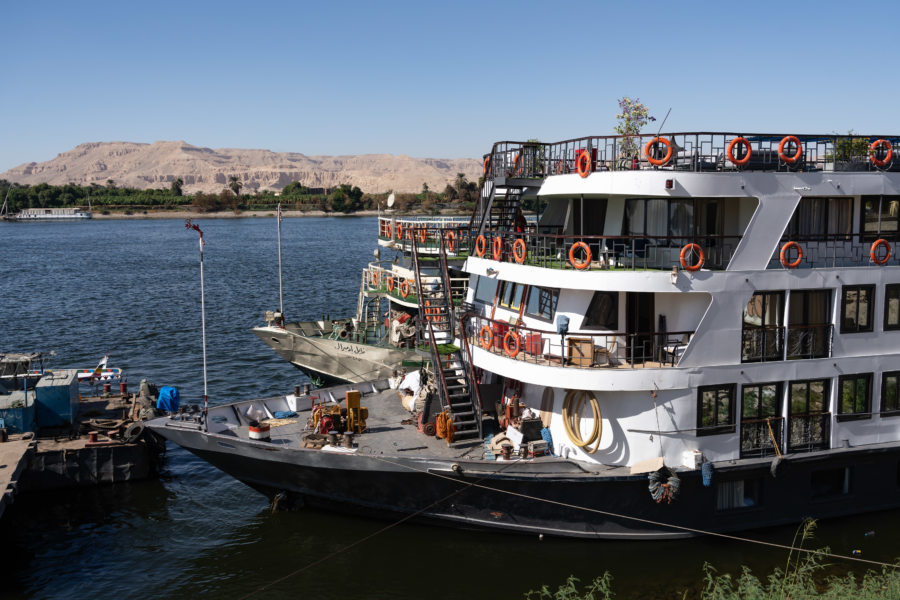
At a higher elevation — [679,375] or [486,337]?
[486,337]

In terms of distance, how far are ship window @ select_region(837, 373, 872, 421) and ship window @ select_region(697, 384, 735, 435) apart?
107 inches

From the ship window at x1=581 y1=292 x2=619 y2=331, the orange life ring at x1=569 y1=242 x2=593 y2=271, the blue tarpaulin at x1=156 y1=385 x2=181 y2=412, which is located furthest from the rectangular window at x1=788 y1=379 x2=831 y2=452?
the blue tarpaulin at x1=156 y1=385 x2=181 y2=412

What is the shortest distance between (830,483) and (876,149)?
759 cm

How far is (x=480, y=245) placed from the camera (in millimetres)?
20000

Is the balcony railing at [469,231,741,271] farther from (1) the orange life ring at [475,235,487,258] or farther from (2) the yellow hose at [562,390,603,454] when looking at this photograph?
(2) the yellow hose at [562,390,603,454]

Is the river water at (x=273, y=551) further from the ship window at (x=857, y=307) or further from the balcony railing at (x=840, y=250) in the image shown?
the balcony railing at (x=840, y=250)

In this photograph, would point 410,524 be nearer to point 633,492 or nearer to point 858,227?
point 633,492

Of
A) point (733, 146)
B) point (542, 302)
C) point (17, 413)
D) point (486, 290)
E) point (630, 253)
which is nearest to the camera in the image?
point (733, 146)

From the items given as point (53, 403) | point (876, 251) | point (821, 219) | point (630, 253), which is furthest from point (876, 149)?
point (53, 403)

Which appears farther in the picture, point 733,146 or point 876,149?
point 876,149

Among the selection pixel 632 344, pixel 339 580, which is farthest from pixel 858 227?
pixel 339 580

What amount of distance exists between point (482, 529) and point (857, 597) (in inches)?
296

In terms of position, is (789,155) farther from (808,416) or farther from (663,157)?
(808,416)

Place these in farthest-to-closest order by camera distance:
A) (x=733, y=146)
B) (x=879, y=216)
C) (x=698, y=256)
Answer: (x=879, y=216) → (x=733, y=146) → (x=698, y=256)
